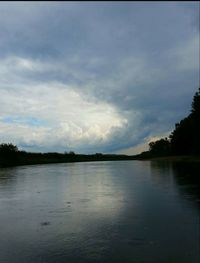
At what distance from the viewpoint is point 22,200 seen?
2781cm

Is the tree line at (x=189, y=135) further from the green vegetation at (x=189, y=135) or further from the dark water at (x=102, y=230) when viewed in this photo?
the dark water at (x=102, y=230)

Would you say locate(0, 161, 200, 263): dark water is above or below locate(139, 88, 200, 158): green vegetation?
below

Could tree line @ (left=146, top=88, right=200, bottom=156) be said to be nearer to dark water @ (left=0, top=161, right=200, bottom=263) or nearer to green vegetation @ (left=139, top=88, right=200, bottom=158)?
green vegetation @ (left=139, top=88, right=200, bottom=158)

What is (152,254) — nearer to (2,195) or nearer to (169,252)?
(169,252)

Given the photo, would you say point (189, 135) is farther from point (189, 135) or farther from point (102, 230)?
point (102, 230)

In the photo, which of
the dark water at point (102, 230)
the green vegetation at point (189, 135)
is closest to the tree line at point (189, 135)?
the green vegetation at point (189, 135)

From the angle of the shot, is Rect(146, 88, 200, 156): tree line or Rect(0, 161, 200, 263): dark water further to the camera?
Rect(146, 88, 200, 156): tree line

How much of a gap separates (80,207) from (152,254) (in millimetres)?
10901

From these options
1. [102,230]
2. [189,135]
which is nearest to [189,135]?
[189,135]

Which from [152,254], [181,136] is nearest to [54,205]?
[152,254]

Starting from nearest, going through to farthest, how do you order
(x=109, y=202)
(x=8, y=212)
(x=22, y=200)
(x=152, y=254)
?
(x=152, y=254)
(x=8, y=212)
(x=109, y=202)
(x=22, y=200)

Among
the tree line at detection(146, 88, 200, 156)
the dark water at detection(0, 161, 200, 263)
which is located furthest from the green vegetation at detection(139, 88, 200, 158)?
the dark water at detection(0, 161, 200, 263)

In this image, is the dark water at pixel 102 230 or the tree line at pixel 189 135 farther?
the tree line at pixel 189 135

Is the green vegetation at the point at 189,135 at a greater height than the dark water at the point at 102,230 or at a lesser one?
greater
